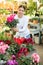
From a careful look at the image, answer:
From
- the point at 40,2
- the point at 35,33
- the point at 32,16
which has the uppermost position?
the point at 40,2

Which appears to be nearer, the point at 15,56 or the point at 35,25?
the point at 15,56

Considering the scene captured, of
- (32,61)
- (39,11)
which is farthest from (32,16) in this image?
(32,61)

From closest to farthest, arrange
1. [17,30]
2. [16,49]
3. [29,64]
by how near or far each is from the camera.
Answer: [29,64]
[16,49]
[17,30]

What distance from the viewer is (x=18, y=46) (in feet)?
9.94

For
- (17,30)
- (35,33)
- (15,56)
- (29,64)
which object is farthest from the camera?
(35,33)

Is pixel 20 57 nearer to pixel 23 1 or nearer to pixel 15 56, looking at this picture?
pixel 15 56

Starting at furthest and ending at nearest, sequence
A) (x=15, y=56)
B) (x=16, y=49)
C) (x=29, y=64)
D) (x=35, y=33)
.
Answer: (x=35, y=33) < (x=16, y=49) < (x=15, y=56) < (x=29, y=64)

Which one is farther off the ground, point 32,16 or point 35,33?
point 32,16

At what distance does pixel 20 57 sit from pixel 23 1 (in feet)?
15.3

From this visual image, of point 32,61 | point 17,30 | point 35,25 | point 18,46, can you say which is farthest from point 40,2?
point 32,61

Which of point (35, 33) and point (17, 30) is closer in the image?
point (17, 30)

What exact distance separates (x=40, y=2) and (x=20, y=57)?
14.8 ft

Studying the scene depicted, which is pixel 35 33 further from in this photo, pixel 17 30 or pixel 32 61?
pixel 32 61

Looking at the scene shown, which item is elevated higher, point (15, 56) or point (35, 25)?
point (15, 56)
